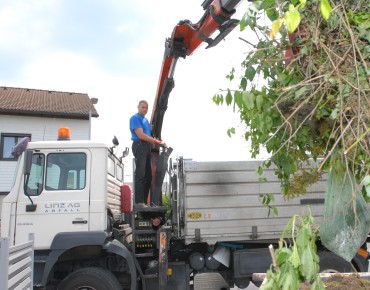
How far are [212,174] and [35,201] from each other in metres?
2.57

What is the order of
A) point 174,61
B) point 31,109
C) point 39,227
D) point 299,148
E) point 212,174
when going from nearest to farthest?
1. point 299,148
2. point 39,227
3. point 212,174
4. point 174,61
5. point 31,109

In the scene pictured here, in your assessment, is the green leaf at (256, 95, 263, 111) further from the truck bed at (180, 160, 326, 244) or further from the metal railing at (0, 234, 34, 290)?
the truck bed at (180, 160, 326, 244)

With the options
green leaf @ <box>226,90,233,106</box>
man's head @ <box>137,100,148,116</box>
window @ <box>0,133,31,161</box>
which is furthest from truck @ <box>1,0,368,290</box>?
window @ <box>0,133,31,161</box>

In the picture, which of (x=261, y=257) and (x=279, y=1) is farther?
(x=261, y=257)

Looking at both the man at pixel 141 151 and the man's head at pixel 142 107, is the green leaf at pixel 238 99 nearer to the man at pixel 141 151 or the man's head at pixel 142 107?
the man at pixel 141 151

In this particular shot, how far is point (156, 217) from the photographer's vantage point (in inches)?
263

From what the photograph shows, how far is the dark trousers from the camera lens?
6.68m

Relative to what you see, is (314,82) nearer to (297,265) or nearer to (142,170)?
(297,265)

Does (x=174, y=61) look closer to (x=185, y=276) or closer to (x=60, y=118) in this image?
(x=185, y=276)

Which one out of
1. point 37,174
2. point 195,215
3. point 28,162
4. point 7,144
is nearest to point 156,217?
point 195,215

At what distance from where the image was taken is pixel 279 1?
227 centimetres

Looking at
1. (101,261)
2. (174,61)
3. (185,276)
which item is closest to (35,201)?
(101,261)

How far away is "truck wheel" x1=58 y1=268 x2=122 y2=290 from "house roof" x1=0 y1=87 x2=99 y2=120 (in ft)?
47.3

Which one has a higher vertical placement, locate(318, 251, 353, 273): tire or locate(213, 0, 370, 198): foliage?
locate(213, 0, 370, 198): foliage
